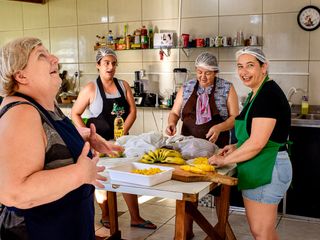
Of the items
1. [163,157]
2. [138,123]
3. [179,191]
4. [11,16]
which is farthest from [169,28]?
[179,191]

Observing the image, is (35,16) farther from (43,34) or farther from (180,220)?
(180,220)

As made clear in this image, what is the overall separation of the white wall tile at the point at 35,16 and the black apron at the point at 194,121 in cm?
376

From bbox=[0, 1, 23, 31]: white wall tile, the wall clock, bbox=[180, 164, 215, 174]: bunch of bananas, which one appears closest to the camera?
bbox=[180, 164, 215, 174]: bunch of bananas

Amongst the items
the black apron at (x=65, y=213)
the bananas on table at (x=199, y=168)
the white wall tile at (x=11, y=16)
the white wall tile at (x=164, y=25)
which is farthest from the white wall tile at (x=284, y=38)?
the white wall tile at (x=11, y=16)

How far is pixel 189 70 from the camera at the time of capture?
528 cm

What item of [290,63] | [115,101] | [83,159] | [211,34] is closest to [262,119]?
[83,159]

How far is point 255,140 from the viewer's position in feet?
7.43

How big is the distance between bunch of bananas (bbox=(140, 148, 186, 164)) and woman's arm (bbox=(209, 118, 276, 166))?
1.07 ft

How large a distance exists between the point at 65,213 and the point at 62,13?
202 inches

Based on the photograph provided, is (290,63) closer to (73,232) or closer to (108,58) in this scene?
(108,58)

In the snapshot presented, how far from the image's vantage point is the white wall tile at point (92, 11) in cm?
580

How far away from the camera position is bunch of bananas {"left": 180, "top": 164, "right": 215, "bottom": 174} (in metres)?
2.24

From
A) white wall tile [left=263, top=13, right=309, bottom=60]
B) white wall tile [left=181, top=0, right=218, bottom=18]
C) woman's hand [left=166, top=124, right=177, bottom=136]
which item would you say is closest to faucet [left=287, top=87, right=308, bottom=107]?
white wall tile [left=263, top=13, right=309, bottom=60]

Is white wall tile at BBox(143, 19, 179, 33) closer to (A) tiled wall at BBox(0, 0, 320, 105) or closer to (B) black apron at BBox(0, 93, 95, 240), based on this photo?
(A) tiled wall at BBox(0, 0, 320, 105)
